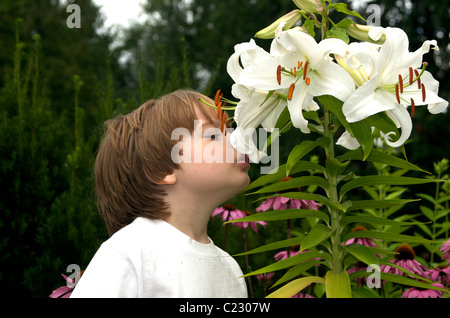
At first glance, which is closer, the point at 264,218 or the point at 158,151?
the point at 264,218

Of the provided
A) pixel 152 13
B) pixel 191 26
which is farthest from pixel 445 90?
pixel 152 13

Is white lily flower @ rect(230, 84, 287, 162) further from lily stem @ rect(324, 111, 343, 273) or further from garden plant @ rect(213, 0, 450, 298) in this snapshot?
lily stem @ rect(324, 111, 343, 273)

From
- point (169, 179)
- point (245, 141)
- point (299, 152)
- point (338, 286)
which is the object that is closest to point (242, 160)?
point (169, 179)

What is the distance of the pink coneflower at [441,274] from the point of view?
74.2 inches

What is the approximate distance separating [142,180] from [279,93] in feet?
2.24

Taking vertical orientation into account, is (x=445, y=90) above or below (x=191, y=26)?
below

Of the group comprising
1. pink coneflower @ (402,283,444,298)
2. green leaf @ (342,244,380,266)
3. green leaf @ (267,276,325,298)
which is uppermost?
green leaf @ (342,244,380,266)

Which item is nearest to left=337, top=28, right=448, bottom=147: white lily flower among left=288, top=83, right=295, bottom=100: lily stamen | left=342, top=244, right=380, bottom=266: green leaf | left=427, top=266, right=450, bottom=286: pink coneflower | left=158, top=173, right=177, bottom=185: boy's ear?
left=288, top=83, right=295, bottom=100: lily stamen

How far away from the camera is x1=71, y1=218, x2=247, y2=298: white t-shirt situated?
1.39 m

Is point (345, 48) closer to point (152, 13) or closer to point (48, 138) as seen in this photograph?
point (48, 138)

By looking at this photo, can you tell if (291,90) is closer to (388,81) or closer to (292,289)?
(388,81)

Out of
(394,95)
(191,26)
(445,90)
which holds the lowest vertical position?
(394,95)

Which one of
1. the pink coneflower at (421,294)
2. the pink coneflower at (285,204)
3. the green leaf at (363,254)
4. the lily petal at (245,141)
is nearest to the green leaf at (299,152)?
the lily petal at (245,141)

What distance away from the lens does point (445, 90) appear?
8.44 meters
